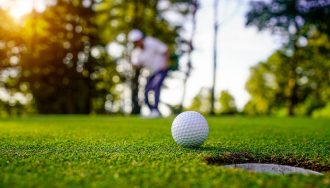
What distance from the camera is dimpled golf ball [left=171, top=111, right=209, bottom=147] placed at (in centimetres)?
451

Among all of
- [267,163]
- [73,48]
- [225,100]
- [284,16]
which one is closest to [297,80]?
[284,16]

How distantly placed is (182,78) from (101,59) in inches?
267

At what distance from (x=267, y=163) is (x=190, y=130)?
40.0 inches

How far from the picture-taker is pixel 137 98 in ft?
89.6

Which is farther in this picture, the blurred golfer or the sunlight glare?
the sunlight glare

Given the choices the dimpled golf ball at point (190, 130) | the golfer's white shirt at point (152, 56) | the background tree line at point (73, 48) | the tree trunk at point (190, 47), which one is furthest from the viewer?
the background tree line at point (73, 48)

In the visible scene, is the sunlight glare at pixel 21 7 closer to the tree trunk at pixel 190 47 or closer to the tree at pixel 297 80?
the tree trunk at pixel 190 47

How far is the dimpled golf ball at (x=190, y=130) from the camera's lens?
451 cm

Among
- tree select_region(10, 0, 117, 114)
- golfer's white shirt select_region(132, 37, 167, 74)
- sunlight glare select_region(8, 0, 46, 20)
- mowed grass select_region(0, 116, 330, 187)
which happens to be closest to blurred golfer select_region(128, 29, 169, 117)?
golfer's white shirt select_region(132, 37, 167, 74)

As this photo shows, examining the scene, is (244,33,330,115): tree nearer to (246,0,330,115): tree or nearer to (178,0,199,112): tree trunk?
(246,0,330,115): tree

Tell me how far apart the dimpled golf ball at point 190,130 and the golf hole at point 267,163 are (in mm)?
541

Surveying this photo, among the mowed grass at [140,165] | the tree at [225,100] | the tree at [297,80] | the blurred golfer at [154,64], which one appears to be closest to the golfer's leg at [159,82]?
the blurred golfer at [154,64]

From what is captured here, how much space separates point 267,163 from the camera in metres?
3.85

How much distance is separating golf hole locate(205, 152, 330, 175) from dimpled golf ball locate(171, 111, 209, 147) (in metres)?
0.54
